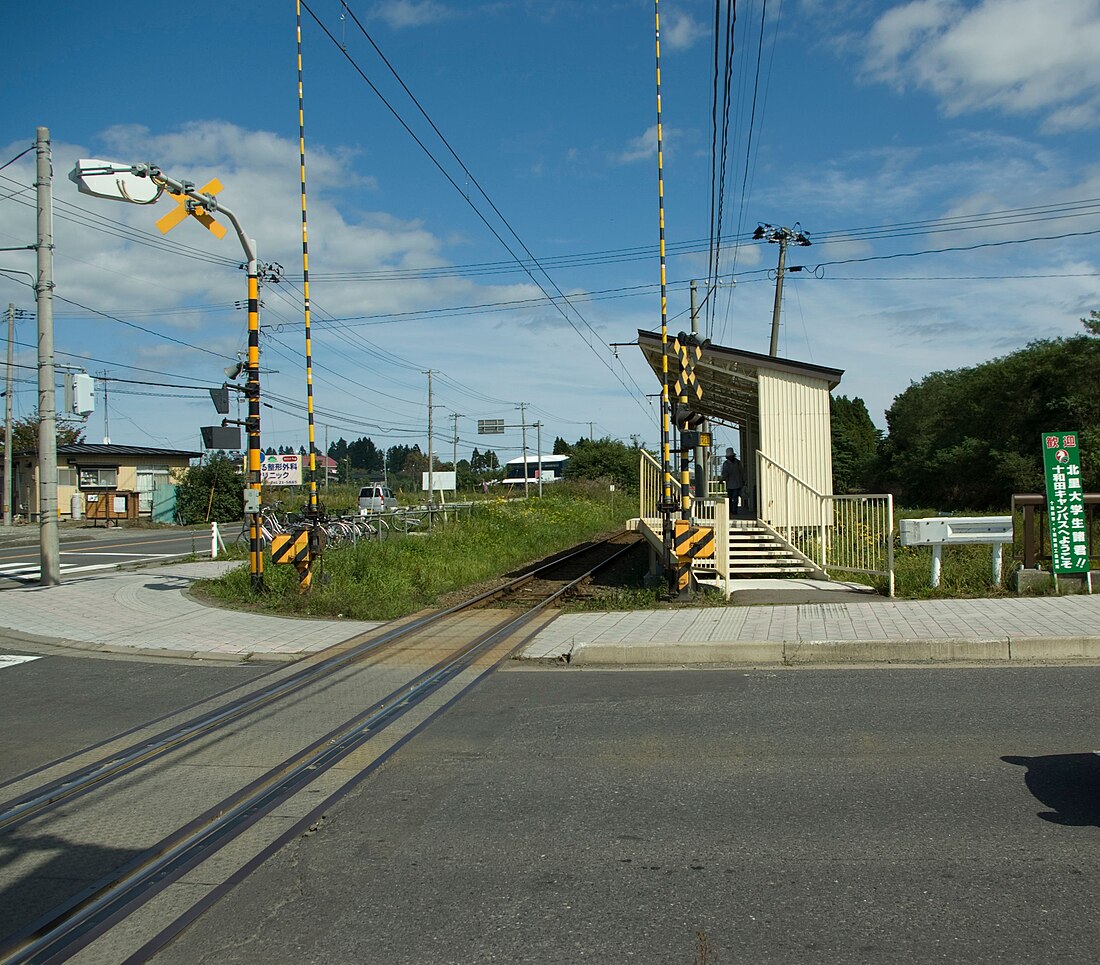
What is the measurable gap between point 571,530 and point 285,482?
34.3ft

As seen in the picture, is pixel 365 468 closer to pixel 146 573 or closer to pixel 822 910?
pixel 146 573

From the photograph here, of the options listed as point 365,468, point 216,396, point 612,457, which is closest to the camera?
point 216,396

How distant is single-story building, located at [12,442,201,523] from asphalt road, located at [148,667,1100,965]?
1694 inches

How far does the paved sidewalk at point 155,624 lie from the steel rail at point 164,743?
0.68 meters

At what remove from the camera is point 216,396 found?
13656 mm

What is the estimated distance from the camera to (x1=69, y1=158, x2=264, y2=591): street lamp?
11570 millimetres

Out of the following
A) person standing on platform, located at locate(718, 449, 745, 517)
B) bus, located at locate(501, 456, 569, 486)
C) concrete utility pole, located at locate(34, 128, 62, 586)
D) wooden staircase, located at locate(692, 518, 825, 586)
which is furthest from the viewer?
bus, located at locate(501, 456, 569, 486)

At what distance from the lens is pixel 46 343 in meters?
15.4

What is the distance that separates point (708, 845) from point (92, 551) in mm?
26475

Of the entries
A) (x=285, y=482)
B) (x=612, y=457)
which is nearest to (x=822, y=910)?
(x=285, y=482)

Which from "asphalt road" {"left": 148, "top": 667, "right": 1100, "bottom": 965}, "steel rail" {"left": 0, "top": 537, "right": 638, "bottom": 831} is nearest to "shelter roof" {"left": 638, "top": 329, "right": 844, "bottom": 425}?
"steel rail" {"left": 0, "top": 537, "right": 638, "bottom": 831}

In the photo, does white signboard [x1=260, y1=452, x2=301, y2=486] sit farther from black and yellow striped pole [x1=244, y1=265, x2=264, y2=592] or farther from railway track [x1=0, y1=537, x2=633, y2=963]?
railway track [x1=0, y1=537, x2=633, y2=963]

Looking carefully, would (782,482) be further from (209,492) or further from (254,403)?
(209,492)

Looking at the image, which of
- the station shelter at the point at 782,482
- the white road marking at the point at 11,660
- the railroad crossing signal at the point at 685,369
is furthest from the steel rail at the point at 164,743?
the station shelter at the point at 782,482
